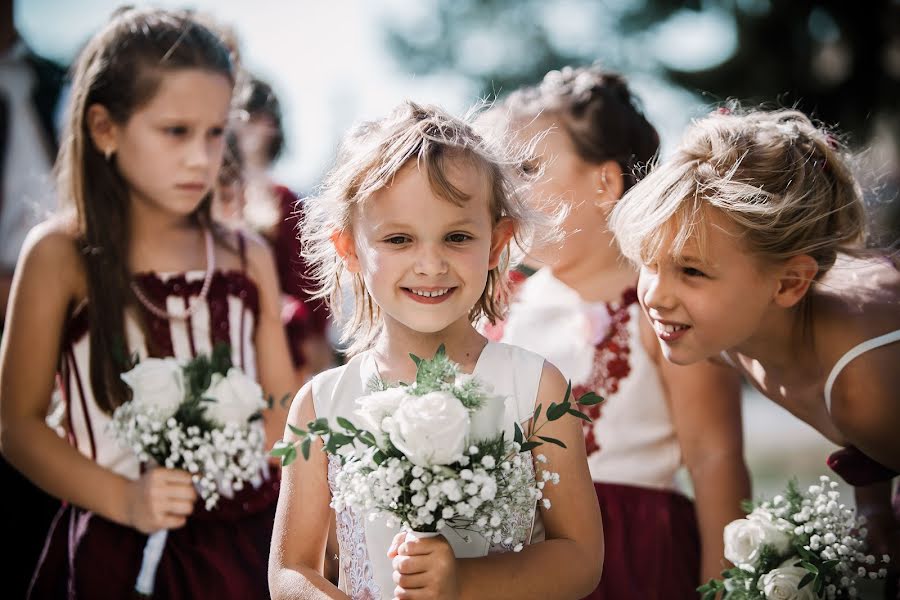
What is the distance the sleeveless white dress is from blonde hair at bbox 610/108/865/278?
28.4 inches

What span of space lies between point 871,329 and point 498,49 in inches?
802

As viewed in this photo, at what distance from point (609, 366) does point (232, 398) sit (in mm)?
1565

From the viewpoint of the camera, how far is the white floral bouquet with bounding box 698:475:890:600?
9.72 feet

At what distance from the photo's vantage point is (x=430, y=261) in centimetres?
280

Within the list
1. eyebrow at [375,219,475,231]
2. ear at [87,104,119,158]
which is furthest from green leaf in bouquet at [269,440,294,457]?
ear at [87,104,119,158]

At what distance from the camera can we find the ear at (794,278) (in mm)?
3354

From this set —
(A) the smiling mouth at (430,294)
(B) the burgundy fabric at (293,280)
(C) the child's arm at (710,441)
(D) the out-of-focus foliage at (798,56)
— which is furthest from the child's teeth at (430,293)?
(D) the out-of-focus foliage at (798,56)

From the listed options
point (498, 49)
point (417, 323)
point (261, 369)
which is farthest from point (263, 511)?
point (498, 49)

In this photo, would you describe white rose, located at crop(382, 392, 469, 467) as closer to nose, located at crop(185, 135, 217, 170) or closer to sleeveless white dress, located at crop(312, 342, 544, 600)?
sleeveless white dress, located at crop(312, 342, 544, 600)

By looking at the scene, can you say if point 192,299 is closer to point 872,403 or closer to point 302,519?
point 302,519

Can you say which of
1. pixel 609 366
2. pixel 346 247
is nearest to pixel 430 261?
pixel 346 247

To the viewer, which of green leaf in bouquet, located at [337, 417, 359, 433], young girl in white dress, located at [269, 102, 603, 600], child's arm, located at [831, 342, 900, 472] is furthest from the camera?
child's arm, located at [831, 342, 900, 472]

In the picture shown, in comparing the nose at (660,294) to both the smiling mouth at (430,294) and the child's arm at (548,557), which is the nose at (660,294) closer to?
the child's arm at (548,557)

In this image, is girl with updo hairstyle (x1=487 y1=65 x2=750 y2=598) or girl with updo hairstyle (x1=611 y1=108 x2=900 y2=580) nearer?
girl with updo hairstyle (x1=611 y1=108 x2=900 y2=580)
